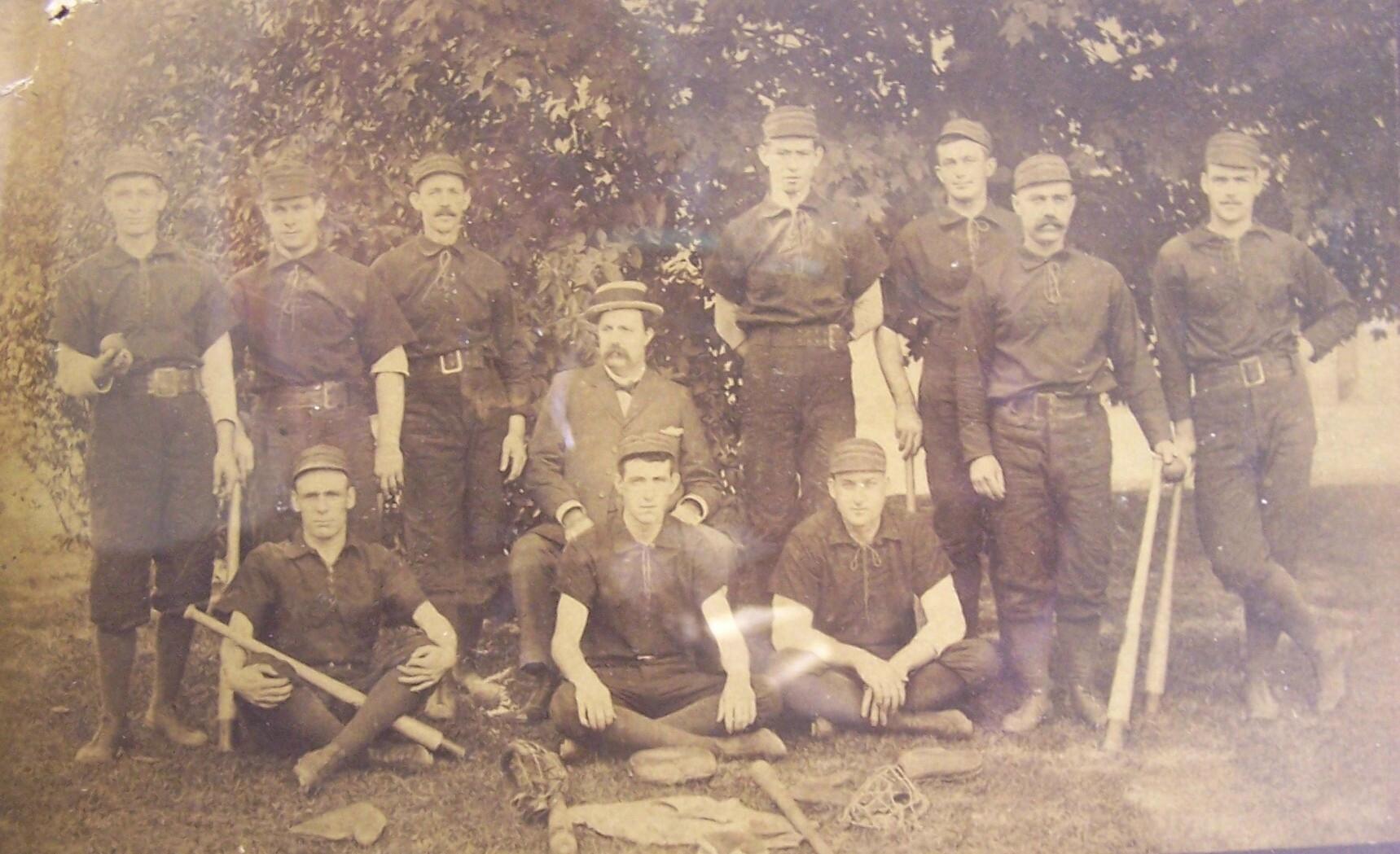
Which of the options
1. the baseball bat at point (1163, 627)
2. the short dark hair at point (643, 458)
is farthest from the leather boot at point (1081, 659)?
the short dark hair at point (643, 458)

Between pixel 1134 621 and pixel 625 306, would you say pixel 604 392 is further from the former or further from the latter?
pixel 1134 621

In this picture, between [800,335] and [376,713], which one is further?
[800,335]

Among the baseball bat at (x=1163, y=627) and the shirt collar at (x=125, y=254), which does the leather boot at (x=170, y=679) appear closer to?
the shirt collar at (x=125, y=254)

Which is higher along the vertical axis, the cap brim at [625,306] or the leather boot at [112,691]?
the cap brim at [625,306]

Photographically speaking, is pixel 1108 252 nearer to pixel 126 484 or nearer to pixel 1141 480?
pixel 1141 480

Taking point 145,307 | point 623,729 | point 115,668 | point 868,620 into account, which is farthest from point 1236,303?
point 115,668

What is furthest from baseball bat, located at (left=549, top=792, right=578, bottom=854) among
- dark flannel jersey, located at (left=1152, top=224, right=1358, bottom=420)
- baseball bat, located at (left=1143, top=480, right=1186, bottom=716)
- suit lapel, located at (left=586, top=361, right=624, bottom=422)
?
dark flannel jersey, located at (left=1152, top=224, right=1358, bottom=420)
